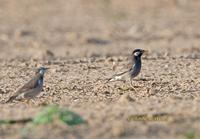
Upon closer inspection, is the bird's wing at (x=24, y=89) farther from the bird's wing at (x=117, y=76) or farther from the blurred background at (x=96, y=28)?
the blurred background at (x=96, y=28)

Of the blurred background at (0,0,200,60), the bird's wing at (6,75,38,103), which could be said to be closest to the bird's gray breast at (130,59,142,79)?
the bird's wing at (6,75,38,103)

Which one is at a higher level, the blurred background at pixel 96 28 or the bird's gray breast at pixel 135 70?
the blurred background at pixel 96 28

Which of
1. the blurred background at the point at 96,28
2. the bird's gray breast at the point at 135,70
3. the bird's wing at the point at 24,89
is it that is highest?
the blurred background at the point at 96,28

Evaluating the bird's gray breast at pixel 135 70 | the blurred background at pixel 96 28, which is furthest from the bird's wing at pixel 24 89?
the blurred background at pixel 96 28

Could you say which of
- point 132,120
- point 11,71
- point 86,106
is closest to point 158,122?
point 132,120

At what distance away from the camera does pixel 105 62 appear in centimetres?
1828

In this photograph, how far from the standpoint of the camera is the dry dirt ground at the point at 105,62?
34.5 ft

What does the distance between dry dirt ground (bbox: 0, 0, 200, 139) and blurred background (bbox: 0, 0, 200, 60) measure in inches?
1.1

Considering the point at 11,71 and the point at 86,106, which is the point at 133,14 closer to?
the point at 11,71

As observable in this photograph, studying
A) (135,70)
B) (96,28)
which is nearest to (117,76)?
(135,70)

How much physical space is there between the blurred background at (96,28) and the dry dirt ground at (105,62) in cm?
3

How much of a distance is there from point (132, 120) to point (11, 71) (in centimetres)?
664

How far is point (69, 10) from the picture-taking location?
31.5 meters

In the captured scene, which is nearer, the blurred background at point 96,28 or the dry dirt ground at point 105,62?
the dry dirt ground at point 105,62
